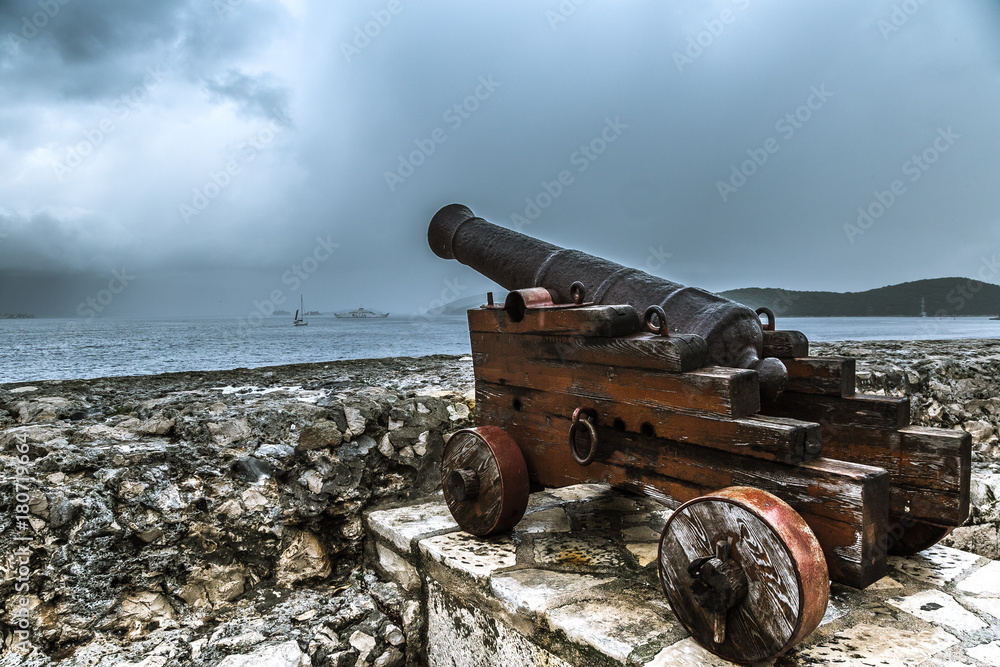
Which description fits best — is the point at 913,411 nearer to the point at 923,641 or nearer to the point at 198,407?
the point at 923,641

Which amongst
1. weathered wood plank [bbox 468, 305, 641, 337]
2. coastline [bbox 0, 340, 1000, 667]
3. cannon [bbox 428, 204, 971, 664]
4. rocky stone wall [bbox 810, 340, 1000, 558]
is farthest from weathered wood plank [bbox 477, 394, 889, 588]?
rocky stone wall [bbox 810, 340, 1000, 558]

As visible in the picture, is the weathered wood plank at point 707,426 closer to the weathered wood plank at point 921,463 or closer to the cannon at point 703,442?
the cannon at point 703,442

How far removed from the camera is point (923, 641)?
1817 millimetres

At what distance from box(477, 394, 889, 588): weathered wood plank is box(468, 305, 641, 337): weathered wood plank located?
384 millimetres

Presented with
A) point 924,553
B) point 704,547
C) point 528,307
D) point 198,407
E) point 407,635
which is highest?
point 528,307

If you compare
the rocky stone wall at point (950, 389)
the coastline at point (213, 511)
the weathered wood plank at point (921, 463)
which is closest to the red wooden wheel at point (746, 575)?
the weathered wood plank at point (921, 463)

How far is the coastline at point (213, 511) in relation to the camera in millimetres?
2363

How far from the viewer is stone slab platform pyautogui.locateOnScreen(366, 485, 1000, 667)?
1.81 metres

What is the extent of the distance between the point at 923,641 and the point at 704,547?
738 mm

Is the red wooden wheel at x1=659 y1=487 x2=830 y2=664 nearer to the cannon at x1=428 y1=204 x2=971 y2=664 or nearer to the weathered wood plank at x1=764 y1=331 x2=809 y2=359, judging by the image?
the cannon at x1=428 y1=204 x2=971 y2=664

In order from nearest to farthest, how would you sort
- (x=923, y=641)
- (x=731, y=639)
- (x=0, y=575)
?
1. (x=731, y=639)
2. (x=923, y=641)
3. (x=0, y=575)

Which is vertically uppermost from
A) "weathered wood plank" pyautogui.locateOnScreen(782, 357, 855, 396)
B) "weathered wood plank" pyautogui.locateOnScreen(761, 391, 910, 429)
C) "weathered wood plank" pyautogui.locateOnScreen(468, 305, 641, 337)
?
"weathered wood plank" pyautogui.locateOnScreen(468, 305, 641, 337)

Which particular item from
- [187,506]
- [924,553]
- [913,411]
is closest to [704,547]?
[924,553]

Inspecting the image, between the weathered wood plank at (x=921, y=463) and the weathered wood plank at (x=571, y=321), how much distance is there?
97cm
